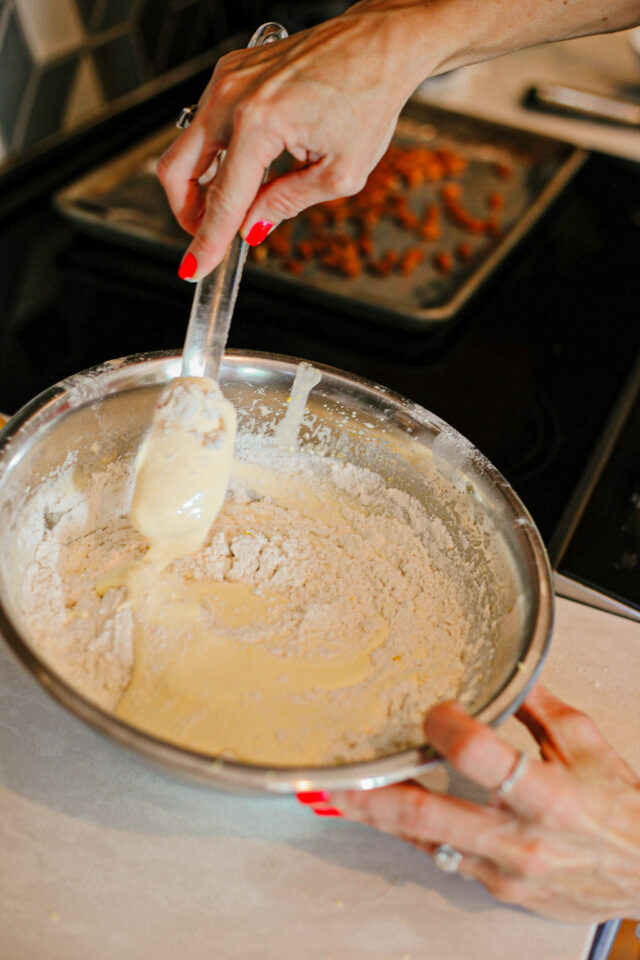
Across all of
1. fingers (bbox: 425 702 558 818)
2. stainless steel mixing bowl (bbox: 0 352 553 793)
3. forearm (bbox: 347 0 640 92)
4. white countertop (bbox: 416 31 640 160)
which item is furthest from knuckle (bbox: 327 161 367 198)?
white countertop (bbox: 416 31 640 160)

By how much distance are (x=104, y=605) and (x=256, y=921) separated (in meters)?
0.31

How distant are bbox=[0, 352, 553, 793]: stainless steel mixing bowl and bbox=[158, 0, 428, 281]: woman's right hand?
17 cm

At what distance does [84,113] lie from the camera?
162cm

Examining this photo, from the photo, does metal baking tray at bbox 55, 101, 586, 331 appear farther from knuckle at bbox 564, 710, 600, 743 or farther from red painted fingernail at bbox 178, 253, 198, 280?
knuckle at bbox 564, 710, 600, 743

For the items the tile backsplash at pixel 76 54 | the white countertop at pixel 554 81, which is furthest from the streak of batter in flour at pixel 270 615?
the white countertop at pixel 554 81

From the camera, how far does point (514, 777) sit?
1.94ft

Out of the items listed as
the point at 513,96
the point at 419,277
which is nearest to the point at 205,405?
the point at 419,277

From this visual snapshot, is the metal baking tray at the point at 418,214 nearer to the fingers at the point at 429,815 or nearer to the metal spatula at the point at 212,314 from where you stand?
the metal spatula at the point at 212,314

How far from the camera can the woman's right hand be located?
27.9 inches

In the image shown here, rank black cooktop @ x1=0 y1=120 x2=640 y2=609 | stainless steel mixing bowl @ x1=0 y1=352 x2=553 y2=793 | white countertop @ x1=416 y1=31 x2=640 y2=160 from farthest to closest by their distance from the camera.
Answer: white countertop @ x1=416 y1=31 x2=640 y2=160
black cooktop @ x1=0 y1=120 x2=640 y2=609
stainless steel mixing bowl @ x1=0 y1=352 x2=553 y2=793

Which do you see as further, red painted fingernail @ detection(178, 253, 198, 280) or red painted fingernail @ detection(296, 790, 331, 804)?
red painted fingernail @ detection(178, 253, 198, 280)

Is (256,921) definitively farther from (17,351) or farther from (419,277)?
(419,277)

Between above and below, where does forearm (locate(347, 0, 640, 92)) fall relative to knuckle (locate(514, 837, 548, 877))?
above

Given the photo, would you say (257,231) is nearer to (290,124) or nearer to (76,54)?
(290,124)
